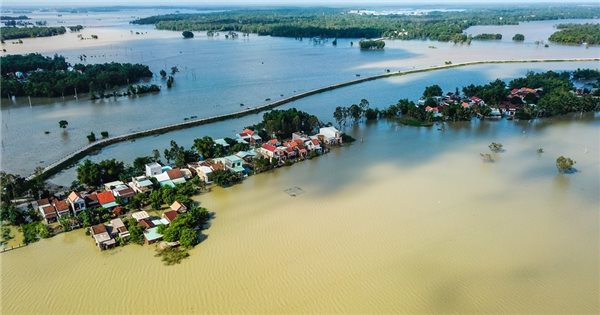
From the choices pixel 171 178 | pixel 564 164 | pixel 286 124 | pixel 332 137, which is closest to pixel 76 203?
pixel 171 178

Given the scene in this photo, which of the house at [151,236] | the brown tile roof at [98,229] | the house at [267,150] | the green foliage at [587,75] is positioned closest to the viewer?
the house at [151,236]

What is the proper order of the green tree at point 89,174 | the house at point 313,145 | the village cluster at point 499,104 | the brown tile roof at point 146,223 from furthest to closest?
1. the village cluster at point 499,104
2. the house at point 313,145
3. the green tree at point 89,174
4. the brown tile roof at point 146,223

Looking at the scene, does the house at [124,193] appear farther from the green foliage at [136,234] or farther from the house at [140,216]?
the green foliage at [136,234]

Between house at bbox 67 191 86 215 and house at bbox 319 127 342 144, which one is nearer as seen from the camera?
house at bbox 67 191 86 215

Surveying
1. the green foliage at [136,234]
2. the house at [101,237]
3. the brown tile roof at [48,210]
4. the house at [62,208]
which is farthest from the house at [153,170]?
the green foliage at [136,234]

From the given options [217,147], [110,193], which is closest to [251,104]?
[217,147]

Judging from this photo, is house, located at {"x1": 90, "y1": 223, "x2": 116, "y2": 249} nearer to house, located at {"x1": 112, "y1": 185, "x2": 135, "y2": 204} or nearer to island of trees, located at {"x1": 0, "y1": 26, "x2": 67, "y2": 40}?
house, located at {"x1": 112, "y1": 185, "x2": 135, "y2": 204}

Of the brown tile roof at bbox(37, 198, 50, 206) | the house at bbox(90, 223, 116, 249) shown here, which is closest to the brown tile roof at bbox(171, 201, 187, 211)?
the house at bbox(90, 223, 116, 249)

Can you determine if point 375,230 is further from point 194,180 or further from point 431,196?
point 194,180
